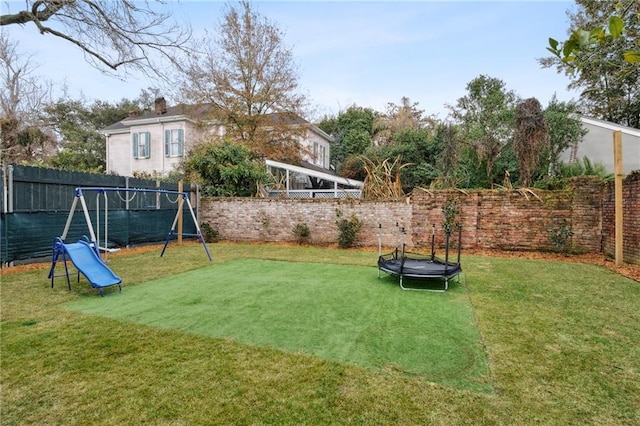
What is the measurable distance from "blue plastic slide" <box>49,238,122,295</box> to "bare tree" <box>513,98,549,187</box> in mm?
11547

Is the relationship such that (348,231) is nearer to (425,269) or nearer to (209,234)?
(425,269)

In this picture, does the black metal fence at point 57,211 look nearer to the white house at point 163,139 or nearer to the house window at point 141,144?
the white house at point 163,139

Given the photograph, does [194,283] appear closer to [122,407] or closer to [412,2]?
[122,407]

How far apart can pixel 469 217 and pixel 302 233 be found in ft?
17.5

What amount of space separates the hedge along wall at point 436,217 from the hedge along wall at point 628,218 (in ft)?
1.36

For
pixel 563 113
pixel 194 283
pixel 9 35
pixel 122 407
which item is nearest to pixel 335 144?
pixel 563 113

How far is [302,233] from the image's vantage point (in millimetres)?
11477

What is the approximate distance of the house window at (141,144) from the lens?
20.5m

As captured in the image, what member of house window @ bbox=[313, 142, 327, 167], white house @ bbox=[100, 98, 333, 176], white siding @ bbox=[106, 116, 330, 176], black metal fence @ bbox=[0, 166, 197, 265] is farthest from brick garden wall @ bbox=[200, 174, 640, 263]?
house window @ bbox=[313, 142, 327, 167]

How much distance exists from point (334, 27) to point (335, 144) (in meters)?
14.8

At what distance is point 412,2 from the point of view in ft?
26.5

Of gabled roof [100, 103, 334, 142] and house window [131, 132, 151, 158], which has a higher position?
gabled roof [100, 103, 334, 142]

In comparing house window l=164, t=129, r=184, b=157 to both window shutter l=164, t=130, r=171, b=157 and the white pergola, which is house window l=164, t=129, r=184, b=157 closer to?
window shutter l=164, t=130, r=171, b=157

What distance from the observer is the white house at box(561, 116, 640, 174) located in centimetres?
1383
